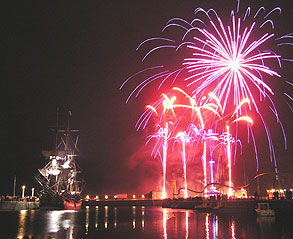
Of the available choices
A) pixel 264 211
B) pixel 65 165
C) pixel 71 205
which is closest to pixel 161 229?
pixel 264 211

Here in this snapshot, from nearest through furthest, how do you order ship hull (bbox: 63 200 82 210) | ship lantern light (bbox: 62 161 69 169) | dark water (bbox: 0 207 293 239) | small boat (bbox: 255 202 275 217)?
1. dark water (bbox: 0 207 293 239)
2. small boat (bbox: 255 202 275 217)
3. ship hull (bbox: 63 200 82 210)
4. ship lantern light (bbox: 62 161 69 169)

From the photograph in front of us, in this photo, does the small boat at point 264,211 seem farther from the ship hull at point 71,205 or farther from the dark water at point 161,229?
the ship hull at point 71,205

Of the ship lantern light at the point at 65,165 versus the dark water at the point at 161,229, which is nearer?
the dark water at the point at 161,229

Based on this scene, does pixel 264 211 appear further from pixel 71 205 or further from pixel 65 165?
pixel 65 165

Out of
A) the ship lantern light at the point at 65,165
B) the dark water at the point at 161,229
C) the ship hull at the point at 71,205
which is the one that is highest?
the ship lantern light at the point at 65,165

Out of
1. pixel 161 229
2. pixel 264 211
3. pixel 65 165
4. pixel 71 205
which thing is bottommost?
pixel 71 205

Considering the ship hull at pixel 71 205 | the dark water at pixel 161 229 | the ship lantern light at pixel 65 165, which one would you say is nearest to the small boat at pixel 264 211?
the dark water at pixel 161 229

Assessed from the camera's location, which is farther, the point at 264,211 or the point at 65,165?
the point at 65,165

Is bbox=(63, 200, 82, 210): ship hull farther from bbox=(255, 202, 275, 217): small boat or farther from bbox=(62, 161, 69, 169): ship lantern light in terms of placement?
bbox=(255, 202, 275, 217): small boat

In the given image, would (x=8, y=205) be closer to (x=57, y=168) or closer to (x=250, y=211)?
(x=57, y=168)

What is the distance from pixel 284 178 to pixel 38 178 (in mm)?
91889

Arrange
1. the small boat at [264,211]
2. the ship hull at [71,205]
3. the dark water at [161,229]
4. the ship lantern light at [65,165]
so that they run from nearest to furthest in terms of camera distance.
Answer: the dark water at [161,229], the small boat at [264,211], the ship hull at [71,205], the ship lantern light at [65,165]

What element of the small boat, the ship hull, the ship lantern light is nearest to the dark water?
the small boat

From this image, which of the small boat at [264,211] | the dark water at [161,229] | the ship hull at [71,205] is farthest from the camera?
the ship hull at [71,205]
